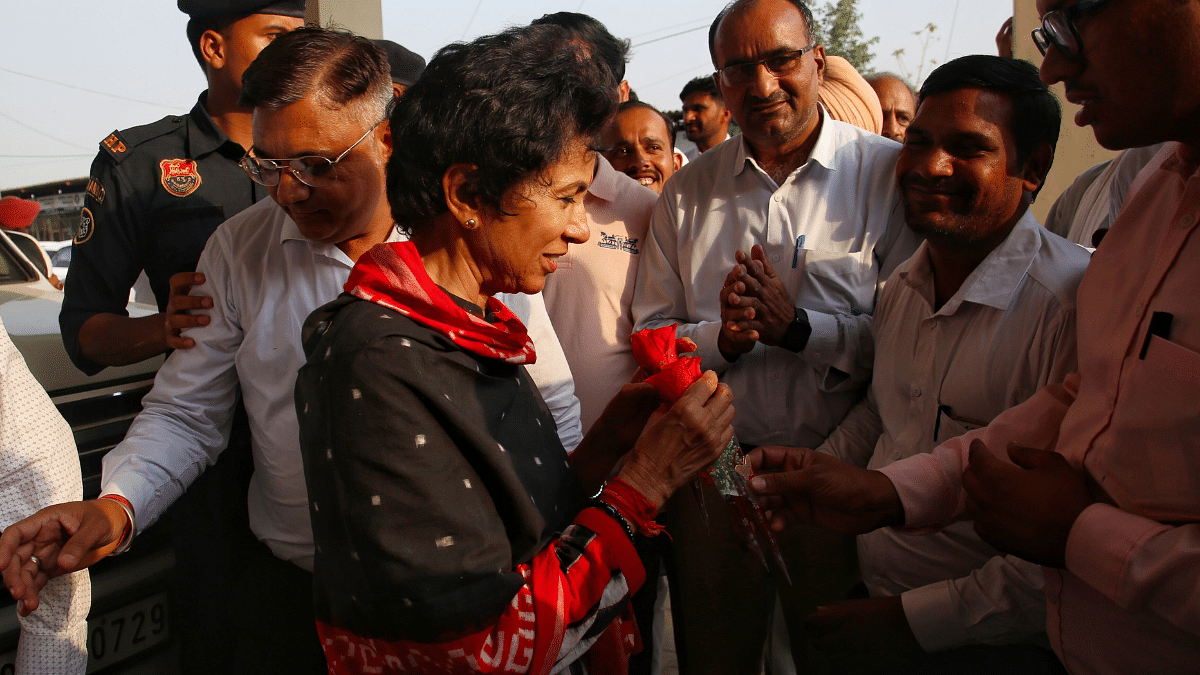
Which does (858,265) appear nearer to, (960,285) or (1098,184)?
(960,285)

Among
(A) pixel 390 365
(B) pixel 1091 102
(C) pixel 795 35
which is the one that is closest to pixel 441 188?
(A) pixel 390 365

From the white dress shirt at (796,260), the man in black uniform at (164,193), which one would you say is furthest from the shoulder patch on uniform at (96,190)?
the white dress shirt at (796,260)

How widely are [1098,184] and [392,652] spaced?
3.01 metres

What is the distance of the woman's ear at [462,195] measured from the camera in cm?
145

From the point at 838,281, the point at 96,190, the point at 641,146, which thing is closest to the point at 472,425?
the point at 838,281

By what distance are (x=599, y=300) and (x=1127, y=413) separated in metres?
1.76

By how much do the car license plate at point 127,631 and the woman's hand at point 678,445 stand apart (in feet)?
6.22

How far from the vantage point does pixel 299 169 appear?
74.7 inches

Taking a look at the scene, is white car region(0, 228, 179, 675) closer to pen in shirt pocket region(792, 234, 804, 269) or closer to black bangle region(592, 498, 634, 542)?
black bangle region(592, 498, 634, 542)

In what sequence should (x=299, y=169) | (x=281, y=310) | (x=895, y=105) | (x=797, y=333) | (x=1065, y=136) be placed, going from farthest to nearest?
1. (x=1065, y=136)
2. (x=895, y=105)
3. (x=797, y=333)
4. (x=281, y=310)
5. (x=299, y=169)

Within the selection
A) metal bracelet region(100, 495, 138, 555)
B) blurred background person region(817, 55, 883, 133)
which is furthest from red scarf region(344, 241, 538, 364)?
blurred background person region(817, 55, 883, 133)

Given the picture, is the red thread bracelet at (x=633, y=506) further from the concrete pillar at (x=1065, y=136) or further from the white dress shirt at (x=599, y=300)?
the concrete pillar at (x=1065, y=136)

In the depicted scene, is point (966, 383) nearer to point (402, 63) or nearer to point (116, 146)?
point (402, 63)

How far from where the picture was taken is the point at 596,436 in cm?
190
